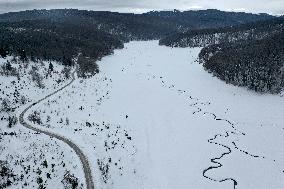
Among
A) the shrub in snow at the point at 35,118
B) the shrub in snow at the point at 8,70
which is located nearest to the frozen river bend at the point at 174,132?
the shrub in snow at the point at 35,118

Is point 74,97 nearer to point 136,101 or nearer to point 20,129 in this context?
point 136,101

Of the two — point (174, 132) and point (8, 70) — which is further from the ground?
point (8, 70)

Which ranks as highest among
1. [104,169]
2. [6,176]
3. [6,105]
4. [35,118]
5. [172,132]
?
[6,105]

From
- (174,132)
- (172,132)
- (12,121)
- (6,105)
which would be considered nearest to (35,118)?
(12,121)

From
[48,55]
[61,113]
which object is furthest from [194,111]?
[48,55]

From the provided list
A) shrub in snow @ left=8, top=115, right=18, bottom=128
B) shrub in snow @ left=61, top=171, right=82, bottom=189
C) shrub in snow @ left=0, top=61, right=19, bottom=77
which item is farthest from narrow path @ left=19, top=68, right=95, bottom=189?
shrub in snow @ left=0, top=61, right=19, bottom=77

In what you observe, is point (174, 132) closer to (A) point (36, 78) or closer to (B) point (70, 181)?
(B) point (70, 181)

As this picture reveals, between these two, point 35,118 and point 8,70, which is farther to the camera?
point 8,70
